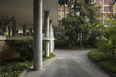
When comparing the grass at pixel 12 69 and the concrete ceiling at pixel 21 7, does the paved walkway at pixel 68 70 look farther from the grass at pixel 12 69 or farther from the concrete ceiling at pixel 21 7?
the concrete ceiling at pixel 21 7

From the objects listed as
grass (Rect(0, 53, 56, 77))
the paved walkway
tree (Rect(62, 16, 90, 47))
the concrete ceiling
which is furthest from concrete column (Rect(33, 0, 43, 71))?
tree (Rect(62, 16, 90, 47))

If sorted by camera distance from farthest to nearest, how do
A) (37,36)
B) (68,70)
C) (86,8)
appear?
(86,8)
(68,70)
(37,36)

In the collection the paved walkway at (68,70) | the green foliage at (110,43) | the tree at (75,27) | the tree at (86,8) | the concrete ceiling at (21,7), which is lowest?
the paved walkway at (68,70)

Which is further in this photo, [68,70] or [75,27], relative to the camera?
[75,27]

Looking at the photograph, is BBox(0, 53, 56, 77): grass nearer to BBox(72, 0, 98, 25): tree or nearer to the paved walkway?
the paved walkway

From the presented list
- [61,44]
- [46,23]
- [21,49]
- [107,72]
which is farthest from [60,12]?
[107,72]

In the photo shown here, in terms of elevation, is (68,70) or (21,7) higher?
(21,7)

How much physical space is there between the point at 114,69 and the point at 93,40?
23.5 m

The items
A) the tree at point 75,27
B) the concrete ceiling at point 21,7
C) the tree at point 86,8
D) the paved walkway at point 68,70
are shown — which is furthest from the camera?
the tree at point 86,8

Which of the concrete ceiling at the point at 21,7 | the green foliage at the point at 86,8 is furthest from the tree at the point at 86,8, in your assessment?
the concrete ceiling at the point at 21,7

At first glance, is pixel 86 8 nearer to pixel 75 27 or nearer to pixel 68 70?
pixel 75 27

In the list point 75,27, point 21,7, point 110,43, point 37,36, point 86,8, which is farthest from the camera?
point 86,8

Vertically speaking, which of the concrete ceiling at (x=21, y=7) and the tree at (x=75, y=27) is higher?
the concrete ceiling at (x=21, y=7)

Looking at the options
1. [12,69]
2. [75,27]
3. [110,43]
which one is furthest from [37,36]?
[75,27]
